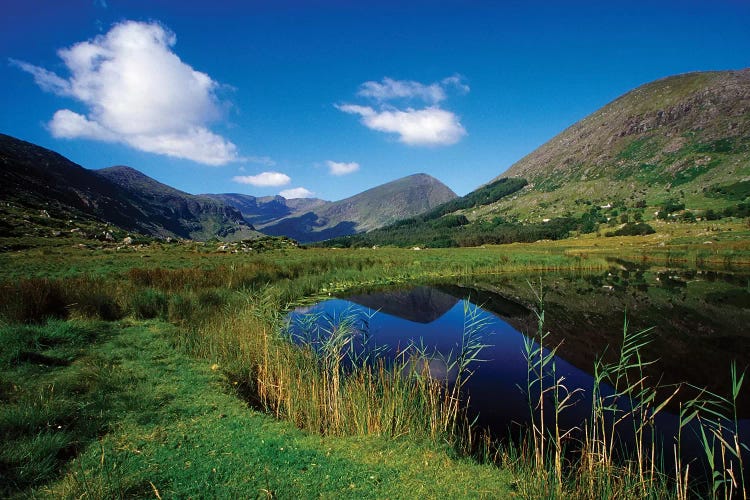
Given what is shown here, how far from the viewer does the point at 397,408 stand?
644 centimetres

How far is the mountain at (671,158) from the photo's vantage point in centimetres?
12506

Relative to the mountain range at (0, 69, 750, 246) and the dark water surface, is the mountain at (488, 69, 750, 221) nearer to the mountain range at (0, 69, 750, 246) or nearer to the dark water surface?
the mountain range at (0, 69, 750, 246)

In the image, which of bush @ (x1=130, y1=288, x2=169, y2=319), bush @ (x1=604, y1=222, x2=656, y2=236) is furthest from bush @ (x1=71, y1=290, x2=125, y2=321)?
bush @ (x1=604, y1=222, x2=656, y2=236)

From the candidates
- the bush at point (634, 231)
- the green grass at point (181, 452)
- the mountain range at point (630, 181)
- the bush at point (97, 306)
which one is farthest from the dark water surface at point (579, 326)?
the mountain range at point (630, 181)

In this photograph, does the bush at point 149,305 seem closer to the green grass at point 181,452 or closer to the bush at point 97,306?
the bush at point 97,306

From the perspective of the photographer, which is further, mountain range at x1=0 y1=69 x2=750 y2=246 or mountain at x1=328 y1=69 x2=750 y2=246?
mountain at x1=328 y1=69 x2=750 y2=246

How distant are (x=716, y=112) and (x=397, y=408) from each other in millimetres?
230995

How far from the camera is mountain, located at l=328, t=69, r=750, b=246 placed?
4168 inches

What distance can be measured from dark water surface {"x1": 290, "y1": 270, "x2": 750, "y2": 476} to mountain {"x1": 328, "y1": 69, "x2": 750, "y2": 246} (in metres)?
70.5

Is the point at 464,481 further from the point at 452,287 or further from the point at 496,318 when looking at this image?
the point at 452,287

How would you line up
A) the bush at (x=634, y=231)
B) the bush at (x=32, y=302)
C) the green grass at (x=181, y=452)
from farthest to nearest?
the bush at (x=634, y=231) → the bush at (x=32, y=302) → the green grass at (x=181, y=452)

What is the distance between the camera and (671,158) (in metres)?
154

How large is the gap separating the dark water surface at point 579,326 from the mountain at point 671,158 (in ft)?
330

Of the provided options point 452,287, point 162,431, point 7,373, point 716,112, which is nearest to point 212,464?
point 162,431
